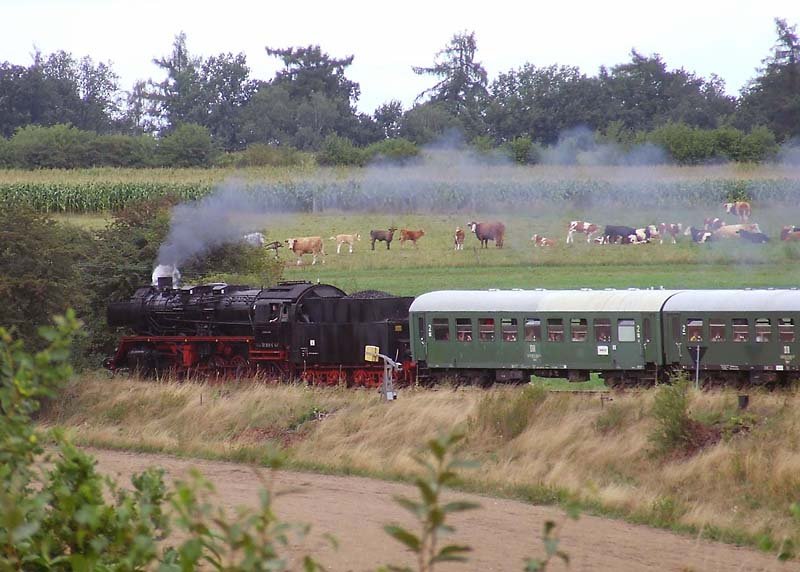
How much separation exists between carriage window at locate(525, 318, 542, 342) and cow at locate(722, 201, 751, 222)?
15.9 m

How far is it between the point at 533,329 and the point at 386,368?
3.80 meters

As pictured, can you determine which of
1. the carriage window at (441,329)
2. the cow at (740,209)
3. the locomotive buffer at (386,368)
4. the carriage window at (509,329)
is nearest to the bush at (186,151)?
the cow at (740,209)

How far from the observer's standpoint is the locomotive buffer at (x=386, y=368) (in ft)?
90.4

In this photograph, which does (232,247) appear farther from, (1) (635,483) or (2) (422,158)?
(1) (635,483)

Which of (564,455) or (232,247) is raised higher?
(232,247)

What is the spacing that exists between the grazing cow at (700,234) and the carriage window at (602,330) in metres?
19.3

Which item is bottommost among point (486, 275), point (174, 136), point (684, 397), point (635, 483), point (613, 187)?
point (635, 483)

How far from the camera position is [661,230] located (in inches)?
1932

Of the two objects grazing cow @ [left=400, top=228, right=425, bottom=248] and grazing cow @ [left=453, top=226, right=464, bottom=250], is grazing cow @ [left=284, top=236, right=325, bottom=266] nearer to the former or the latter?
grazing cow @ [left=400, top=228, right=425, bottom=248]

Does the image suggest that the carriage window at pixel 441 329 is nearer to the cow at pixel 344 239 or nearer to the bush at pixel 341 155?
the cow at pixel 344 239

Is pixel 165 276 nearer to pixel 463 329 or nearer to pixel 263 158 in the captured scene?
pixel 463 329

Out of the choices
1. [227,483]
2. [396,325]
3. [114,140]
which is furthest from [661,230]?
[114,140]

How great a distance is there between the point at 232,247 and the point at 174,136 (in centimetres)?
3911

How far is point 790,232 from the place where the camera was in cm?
4016
